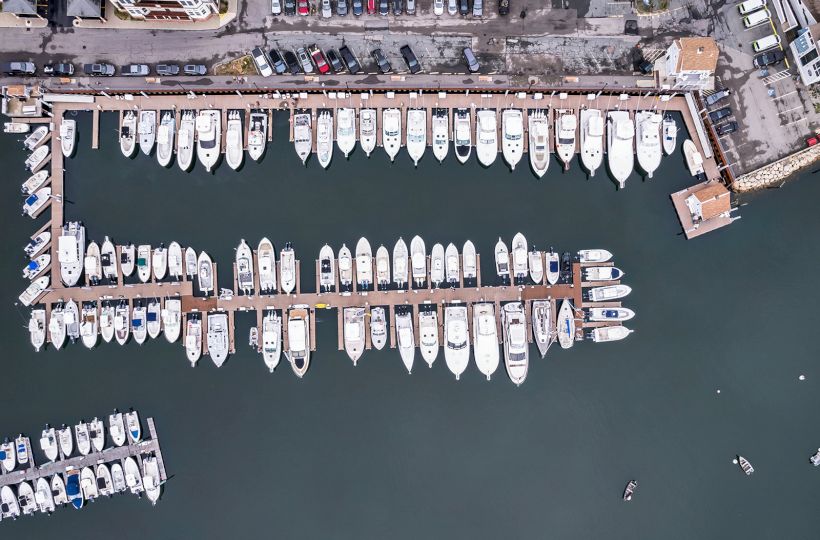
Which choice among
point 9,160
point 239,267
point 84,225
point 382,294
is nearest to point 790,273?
point 382,294

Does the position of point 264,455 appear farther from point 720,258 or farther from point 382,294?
point 720,258

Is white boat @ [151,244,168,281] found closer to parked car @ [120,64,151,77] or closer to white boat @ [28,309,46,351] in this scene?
white boat @ [28,309,46,351]

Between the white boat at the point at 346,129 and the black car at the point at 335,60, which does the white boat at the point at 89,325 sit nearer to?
the white boat at the point at 346,129

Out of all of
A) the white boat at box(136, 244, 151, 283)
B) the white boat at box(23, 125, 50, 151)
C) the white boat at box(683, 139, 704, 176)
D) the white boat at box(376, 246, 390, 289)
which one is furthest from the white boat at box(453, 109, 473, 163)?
the white boat at box(23, 125, 50, 151)

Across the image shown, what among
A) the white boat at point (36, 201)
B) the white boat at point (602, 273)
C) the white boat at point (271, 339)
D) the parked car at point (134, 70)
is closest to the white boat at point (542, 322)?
the white boat at point (602, 273)

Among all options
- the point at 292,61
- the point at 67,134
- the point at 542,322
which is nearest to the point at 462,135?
the point at 292,61
